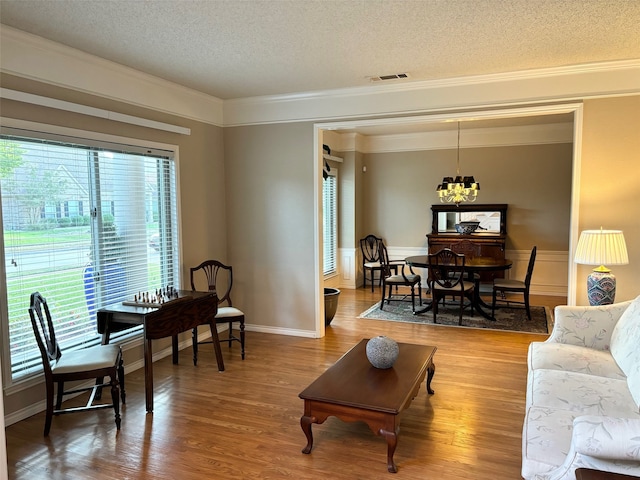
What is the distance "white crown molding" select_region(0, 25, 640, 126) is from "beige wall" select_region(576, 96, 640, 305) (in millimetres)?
171

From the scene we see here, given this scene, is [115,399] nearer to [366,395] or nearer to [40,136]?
[366,395]

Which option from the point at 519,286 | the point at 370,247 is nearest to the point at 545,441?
the point at 519,286

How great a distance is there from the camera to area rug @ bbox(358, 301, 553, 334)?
5.51 metres

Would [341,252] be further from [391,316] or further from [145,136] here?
[145,136]

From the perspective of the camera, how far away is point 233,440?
2895 mm

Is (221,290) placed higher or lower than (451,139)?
lower

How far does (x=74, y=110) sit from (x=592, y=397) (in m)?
3.95

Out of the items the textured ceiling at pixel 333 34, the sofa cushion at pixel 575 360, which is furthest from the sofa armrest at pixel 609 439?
the textured ceiling at pixel 333 34

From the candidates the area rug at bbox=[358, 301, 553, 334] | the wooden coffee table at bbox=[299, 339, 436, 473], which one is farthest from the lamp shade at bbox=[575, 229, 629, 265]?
the area rug at bbox=[358, 301, 553, 334]

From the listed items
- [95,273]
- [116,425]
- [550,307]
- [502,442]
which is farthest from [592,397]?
[550,307]

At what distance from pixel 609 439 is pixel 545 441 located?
392mm

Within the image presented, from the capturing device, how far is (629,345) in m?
2.70

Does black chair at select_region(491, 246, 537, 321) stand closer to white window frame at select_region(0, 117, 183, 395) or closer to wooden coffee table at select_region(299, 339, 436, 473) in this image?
wooden coffee table at select_region(299, 339, 436, 473)

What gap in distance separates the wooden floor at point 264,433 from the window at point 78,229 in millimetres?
743
